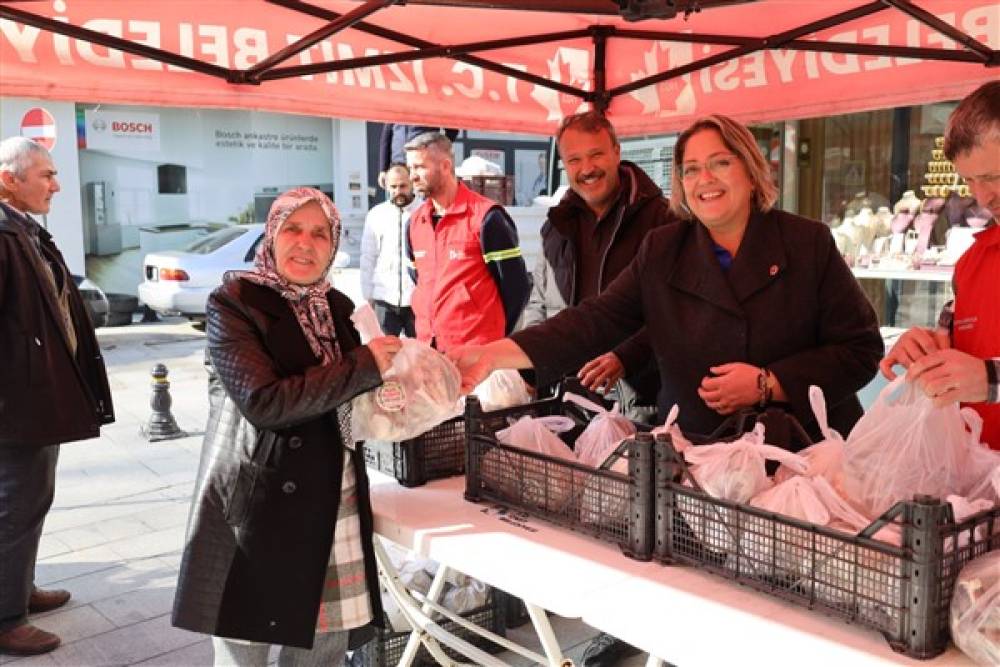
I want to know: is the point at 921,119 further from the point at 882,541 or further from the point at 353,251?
the point at 353,251

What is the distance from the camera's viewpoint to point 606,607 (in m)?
1.68

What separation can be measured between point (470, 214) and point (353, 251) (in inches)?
395

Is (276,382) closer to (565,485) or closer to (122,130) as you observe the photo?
(565,485)

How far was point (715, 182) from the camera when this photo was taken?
2338 mm

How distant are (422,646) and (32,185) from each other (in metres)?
2.58

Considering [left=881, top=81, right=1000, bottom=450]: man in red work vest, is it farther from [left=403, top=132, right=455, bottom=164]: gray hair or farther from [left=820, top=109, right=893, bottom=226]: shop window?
[left=820, top=109, right=893, bottom=226]: shop window

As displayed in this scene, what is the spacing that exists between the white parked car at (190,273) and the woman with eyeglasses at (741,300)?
35.8 ft

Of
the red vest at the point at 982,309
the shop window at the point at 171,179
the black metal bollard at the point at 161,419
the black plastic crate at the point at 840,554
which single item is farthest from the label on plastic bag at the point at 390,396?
the shop window at the point at 171,179

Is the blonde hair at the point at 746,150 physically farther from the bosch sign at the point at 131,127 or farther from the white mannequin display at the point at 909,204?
the bosch sign at the point at 131,127

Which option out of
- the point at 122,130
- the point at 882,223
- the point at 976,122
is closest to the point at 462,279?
the point at 976,122

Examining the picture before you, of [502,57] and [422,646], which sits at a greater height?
[502,57]

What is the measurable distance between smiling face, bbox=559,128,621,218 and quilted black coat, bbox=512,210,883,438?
34.3 inches

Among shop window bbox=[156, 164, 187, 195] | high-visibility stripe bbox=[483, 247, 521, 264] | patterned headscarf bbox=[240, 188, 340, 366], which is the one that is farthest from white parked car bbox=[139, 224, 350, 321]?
patterned headscarf bbox=[240, 188, 340, 366]

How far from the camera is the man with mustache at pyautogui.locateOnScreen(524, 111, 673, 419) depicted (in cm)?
325
